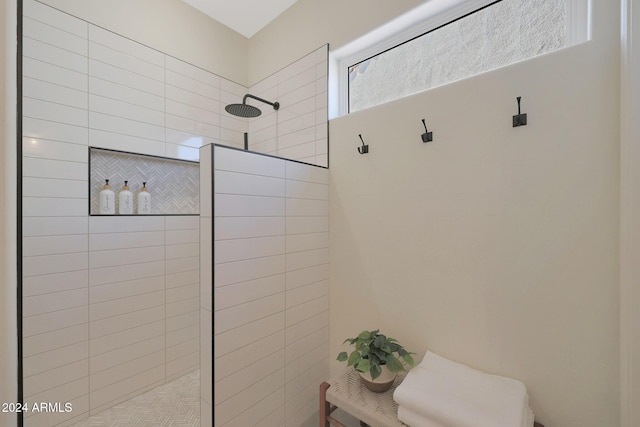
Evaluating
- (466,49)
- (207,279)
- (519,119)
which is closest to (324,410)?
(207,279)

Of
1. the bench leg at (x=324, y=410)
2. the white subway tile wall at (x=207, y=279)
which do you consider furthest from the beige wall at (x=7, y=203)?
the bench leg at (x=324, y=410)

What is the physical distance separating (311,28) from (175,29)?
0.96 meters

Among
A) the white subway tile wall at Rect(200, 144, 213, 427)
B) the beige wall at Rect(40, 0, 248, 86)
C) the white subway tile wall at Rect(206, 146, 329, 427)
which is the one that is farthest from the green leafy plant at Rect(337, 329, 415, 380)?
the beige wall at Rect(40, 0, 248, 86)

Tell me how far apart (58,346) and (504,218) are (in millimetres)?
2325

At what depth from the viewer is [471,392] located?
992 mm

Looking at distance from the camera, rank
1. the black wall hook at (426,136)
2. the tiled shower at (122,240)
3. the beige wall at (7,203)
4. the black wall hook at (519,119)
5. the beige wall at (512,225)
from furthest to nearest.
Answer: the tiled shower at (122,240), the black wall hook at (426,136), the black wall hook at (519,119), the beige wall at (512,225), the beige wall at (7,203)

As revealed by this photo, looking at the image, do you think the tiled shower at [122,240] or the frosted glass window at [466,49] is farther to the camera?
the tiled shower at [122,240]

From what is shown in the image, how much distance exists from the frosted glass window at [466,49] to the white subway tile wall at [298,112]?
0.84ft

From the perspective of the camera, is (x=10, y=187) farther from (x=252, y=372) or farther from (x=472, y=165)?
(x=472, y=165)

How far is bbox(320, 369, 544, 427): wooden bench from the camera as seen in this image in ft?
3.42

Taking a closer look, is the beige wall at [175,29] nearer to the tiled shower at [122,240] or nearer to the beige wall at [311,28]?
the tiled shower at [122,240]

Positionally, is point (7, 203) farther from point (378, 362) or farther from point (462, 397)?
point (462, 397)

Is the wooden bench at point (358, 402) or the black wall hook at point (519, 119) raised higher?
the black wall hook at point (519, 119)

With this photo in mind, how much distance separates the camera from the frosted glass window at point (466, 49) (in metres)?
1.11
